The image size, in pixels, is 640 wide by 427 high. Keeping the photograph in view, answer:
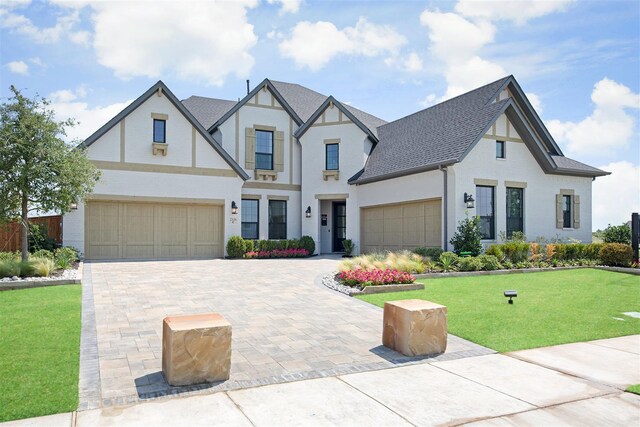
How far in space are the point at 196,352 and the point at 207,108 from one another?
71.3 ft

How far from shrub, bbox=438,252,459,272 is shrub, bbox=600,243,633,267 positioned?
590cm

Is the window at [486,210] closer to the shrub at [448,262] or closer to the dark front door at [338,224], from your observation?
the shrub at [448,262]

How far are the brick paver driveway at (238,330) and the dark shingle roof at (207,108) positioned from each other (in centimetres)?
1236

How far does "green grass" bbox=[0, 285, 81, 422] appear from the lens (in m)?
4.39

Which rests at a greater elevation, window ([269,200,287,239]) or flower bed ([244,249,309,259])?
window ([269,200,287,239])

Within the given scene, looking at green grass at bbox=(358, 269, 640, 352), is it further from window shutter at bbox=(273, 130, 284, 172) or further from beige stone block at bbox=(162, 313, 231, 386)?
window shutter at bbox=(273, 130, 284, 172)

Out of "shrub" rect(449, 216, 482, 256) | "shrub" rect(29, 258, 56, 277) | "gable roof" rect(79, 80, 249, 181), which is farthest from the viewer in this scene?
"gable roof" rect(79, 80, 249, 181)

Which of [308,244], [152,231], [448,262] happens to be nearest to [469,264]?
[448,262]

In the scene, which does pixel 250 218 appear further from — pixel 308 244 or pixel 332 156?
pixel 332 156

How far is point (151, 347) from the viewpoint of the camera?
21.2 ft

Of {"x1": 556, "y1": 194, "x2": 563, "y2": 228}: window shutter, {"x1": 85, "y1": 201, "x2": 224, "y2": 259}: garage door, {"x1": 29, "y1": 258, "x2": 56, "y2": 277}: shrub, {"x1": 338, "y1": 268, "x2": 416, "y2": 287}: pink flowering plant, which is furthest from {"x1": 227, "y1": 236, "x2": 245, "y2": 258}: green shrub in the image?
{"x1": 556, "y1": 194, "x2": 563, "y2": 228}: window shutter

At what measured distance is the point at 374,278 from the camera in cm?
1154

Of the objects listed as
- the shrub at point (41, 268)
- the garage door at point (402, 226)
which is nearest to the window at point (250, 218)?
the garage door at point (402, 226)

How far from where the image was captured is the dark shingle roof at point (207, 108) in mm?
24078
